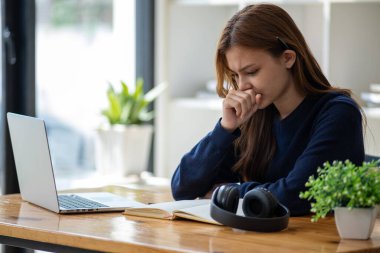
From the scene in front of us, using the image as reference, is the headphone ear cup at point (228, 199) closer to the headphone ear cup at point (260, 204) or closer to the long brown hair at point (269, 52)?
the headphone ear cup at point (260, 204)

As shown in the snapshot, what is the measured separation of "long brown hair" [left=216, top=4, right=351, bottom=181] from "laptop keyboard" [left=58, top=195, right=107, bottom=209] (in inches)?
18.4

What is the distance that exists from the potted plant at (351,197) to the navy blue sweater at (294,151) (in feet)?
0.98

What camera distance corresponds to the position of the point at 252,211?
1.94 m

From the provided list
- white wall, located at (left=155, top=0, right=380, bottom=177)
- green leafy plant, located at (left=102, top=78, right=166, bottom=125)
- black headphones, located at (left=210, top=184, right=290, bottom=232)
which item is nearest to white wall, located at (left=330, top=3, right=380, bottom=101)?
white wall, located at (left=155, top=0, right=380, bottom=177)

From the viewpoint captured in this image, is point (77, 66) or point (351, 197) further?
point (77, 66)

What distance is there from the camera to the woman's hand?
228 cm

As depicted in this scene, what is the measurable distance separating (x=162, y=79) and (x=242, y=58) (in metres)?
2.28

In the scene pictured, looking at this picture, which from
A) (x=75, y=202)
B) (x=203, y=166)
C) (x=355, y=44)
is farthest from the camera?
(x=355, y=44)

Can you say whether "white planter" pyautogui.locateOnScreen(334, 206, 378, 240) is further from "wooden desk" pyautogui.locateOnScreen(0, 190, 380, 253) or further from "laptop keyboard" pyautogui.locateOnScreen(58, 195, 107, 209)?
"laptop keyboard" pyautogui.locateOnScreen(58, 195, 107, 209)

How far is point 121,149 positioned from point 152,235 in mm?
2286

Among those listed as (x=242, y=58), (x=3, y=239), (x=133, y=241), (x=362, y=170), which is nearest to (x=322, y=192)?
(x=362, y=170)

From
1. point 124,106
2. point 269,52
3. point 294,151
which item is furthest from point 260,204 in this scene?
point 124,106

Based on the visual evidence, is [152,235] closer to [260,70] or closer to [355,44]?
[260,70]

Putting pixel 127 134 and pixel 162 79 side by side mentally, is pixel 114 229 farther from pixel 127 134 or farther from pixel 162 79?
pixel 162 79
